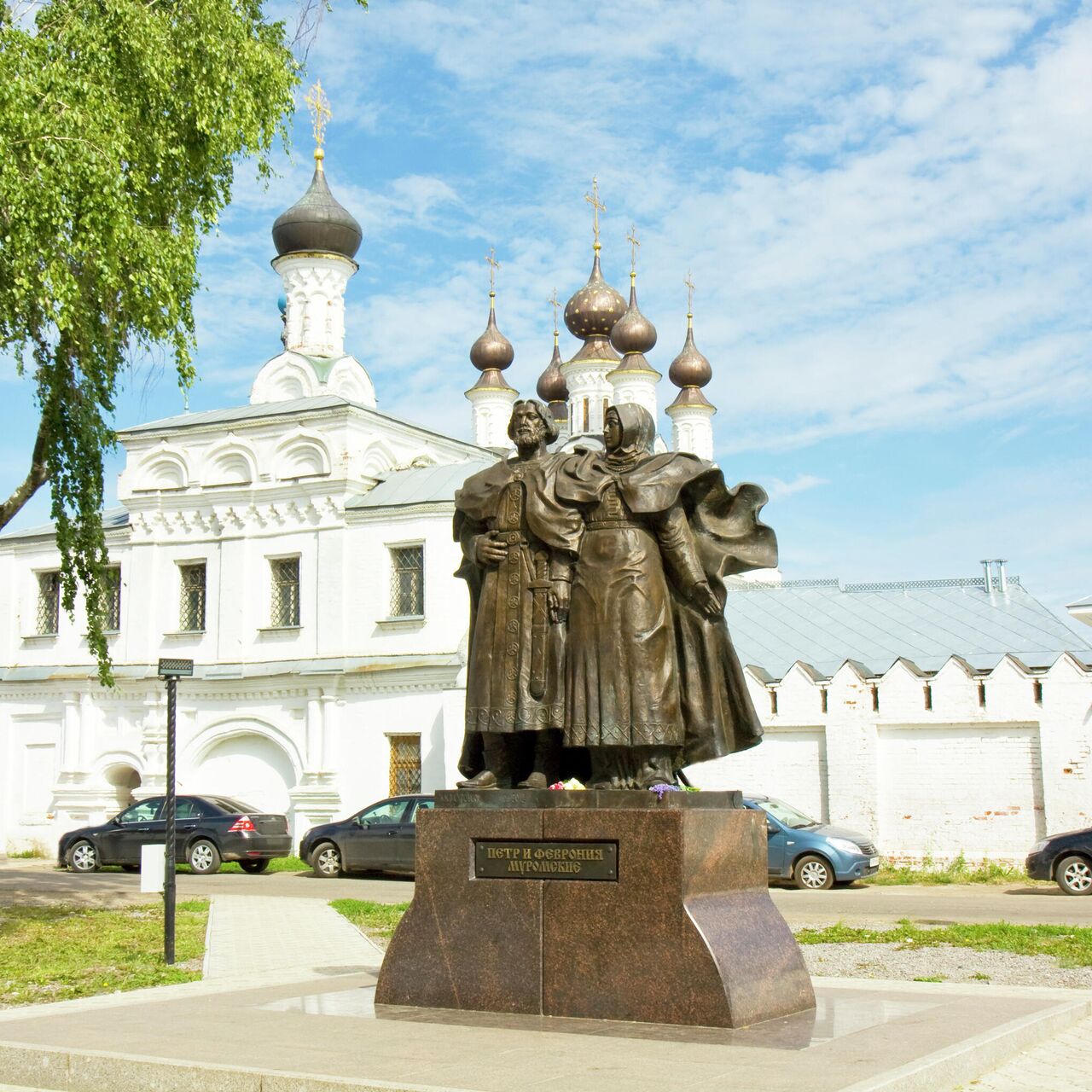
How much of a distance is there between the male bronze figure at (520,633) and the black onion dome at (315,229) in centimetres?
2467

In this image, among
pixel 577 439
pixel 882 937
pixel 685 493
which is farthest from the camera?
pixel 577 439

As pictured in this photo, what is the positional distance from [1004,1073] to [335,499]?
2193 cm

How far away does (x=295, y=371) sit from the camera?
103ft

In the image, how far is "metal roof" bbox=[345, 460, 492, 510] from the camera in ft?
84.9

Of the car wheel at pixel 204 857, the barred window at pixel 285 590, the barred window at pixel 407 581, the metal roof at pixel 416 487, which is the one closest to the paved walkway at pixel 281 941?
the car wheel at pixel 204 857

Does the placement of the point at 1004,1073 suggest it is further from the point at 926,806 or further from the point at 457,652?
the point at 457,652

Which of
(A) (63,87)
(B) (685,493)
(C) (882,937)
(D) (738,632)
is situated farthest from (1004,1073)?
(D) (738,632)

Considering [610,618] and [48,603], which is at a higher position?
[48,603]

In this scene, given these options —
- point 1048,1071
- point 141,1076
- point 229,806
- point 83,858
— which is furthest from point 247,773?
point 1048,1071

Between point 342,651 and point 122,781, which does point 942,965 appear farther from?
point 122,781

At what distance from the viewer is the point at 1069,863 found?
16.7 meters

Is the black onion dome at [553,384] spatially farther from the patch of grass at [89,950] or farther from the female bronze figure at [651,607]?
the female bronze figure at [651,607]

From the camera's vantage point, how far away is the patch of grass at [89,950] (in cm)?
961

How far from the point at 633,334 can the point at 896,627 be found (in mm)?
17798
